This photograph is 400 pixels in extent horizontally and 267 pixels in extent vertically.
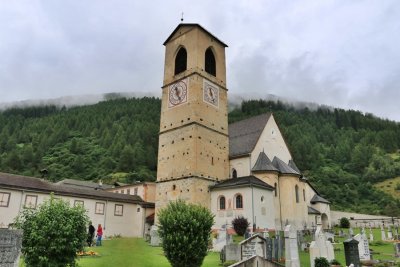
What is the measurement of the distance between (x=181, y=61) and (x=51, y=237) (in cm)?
3481

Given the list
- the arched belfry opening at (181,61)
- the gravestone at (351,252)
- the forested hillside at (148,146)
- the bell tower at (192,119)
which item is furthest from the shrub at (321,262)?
the forested hillside at (148,146)

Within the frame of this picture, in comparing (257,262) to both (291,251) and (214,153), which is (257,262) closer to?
(291,251)

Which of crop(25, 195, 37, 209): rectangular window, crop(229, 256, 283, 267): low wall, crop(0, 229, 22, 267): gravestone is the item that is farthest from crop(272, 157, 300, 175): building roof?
crop(0, 229, 22, 267): gravestone

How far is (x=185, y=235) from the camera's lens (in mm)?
19266

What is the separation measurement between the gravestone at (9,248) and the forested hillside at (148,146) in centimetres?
8459

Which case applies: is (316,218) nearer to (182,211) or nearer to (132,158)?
(182,211)

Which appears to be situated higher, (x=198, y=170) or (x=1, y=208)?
(x=198, y=170)

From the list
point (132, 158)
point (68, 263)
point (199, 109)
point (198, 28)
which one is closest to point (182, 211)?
point (68, 263)

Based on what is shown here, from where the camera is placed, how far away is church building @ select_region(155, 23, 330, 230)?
39.0 metres

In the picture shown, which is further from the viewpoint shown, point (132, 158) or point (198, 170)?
point (132, 158)

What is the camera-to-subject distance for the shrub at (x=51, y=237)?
654 inches

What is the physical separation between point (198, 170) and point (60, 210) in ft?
79.2

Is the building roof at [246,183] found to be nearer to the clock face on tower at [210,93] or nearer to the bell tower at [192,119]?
the bell tower at [192,119]

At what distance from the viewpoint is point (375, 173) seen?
113562 millimetres
